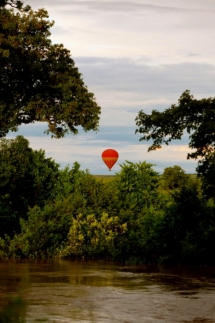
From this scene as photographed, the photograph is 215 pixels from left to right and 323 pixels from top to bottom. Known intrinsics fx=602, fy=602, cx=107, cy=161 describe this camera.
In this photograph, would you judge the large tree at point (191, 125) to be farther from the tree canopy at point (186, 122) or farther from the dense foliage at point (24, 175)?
the dense foliage at point (24, 175)

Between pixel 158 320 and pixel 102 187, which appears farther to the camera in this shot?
pixel 102 187

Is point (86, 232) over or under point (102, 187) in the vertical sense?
under

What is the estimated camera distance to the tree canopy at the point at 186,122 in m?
16.1

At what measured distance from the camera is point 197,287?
12.5 meters

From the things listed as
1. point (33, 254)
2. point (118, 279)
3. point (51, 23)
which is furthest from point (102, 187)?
point (51, 23)

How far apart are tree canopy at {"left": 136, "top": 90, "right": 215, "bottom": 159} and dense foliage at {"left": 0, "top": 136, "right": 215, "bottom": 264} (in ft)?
5.00

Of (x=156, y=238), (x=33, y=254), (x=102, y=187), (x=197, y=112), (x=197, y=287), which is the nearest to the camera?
(x=197, y=287)

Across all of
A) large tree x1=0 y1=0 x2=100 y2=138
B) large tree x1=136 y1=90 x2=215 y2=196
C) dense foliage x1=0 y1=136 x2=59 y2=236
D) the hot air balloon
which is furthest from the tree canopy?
the hot air balloon

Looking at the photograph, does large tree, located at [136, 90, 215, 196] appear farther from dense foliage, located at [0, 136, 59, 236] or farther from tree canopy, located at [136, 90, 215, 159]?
dense foliage, located at [0, 136, 59, 236]

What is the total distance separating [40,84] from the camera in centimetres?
3025

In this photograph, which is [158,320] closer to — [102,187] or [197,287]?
[197,287]

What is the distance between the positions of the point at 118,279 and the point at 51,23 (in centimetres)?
1868

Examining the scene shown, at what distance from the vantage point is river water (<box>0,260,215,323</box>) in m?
9.19

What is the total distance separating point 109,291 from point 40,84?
1973 cm
